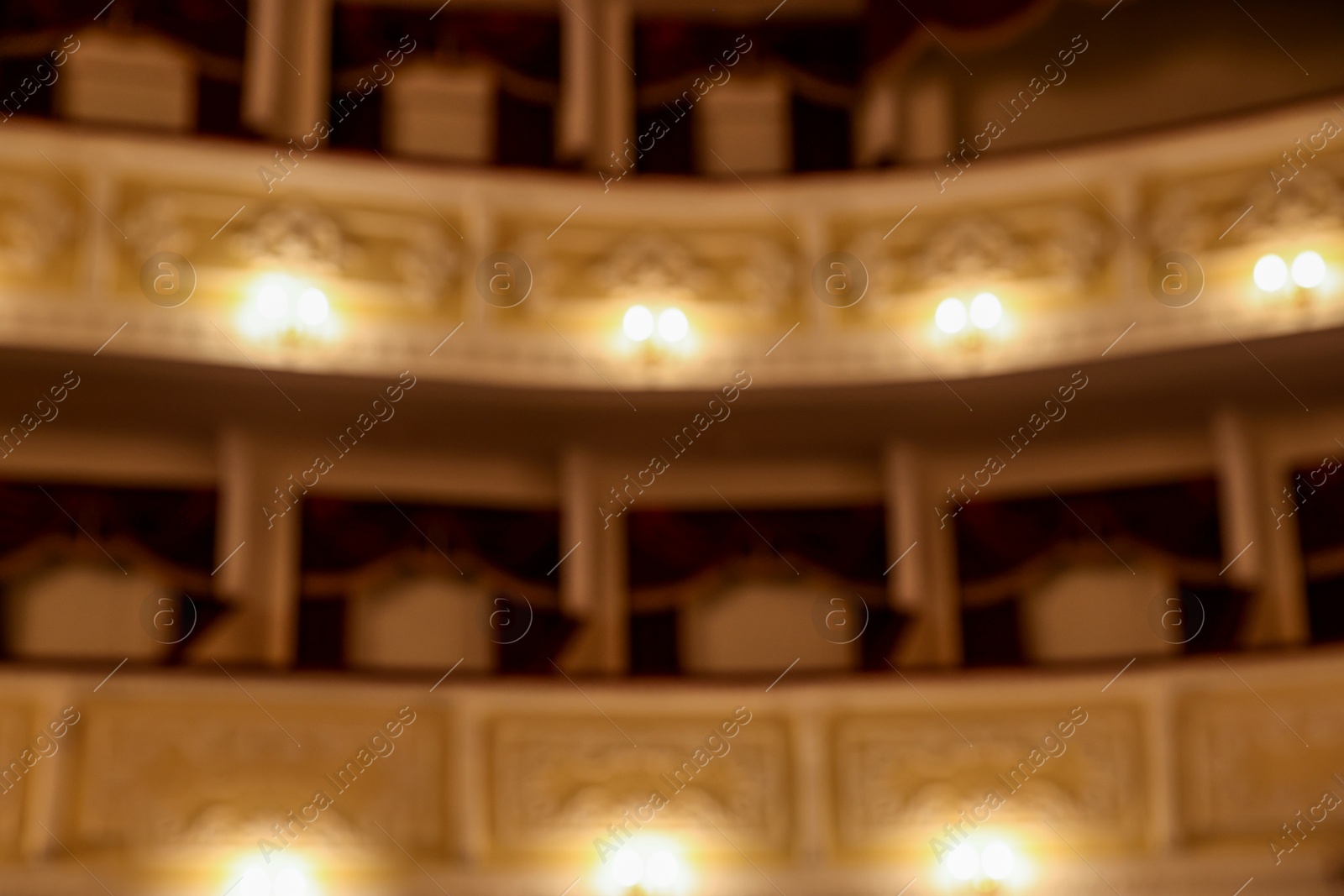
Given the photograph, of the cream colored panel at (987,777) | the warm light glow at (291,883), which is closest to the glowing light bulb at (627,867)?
the cream colored panel at (987,777)

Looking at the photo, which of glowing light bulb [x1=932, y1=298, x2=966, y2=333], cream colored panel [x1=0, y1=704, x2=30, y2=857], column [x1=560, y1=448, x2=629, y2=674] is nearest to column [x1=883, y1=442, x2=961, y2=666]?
glowing light bulb [x1=932, y1=298, x2=966, y2=333]

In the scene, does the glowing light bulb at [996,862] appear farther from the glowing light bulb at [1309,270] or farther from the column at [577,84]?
the column at [577,84]

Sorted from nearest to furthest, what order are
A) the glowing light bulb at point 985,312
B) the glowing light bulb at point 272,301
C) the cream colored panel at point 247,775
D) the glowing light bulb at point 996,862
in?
the cream colored panel at point 247,775 < the glowing light bulb at point 996,862 < the glowing light bulb at point 272,301 < the glowing light bulb at point 985,312

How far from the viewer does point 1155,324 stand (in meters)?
7.68

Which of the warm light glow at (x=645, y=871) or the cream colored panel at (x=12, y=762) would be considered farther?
the warm light glow at (x=645, y=871)

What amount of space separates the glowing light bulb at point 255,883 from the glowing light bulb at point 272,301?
2700 millimetres

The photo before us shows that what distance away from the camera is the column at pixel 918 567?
807 centimetres

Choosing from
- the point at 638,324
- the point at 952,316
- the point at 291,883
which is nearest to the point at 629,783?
the point at 291,883

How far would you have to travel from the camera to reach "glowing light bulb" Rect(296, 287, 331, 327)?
7680 mm

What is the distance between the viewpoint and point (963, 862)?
6.75 m

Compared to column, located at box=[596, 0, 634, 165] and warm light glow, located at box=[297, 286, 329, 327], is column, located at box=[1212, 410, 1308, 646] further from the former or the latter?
warm light glow, located at box=[297, 286, 329, 327]

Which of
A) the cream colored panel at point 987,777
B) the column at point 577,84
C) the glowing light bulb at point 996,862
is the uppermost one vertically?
the column at point 577,84

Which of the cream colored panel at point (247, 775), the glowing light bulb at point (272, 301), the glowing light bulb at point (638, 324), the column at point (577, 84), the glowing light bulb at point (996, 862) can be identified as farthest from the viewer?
the column at point (577, 84)

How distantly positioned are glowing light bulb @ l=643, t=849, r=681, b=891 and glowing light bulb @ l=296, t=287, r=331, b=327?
3102mm
